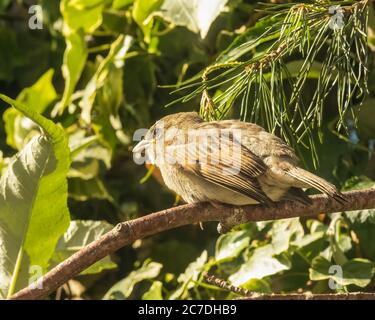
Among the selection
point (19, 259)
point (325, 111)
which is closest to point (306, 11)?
point (325, 111)

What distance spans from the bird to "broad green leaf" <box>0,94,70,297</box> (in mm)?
378

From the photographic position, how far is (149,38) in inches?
123

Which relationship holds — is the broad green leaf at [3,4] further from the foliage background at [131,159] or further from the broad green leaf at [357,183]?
the broad green leaf at [357,183]

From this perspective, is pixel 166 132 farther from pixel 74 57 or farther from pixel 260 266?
pixel 74 57

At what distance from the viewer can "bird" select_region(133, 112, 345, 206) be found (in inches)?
91.7

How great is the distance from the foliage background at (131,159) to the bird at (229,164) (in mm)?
193

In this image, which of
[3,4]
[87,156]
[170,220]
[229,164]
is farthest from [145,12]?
[170,220]

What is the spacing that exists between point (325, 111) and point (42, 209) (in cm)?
103

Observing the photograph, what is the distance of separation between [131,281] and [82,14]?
0.98 m

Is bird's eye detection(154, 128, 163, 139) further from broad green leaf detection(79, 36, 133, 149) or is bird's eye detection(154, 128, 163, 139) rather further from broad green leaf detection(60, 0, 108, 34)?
broad green leaf detection(60, 0, 108, 34)

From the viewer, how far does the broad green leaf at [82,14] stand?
318 centimetres

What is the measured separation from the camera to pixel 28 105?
3369 mm

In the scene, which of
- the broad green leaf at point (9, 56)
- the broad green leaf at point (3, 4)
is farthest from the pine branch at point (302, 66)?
the broad green leaf at point (3, 4)
